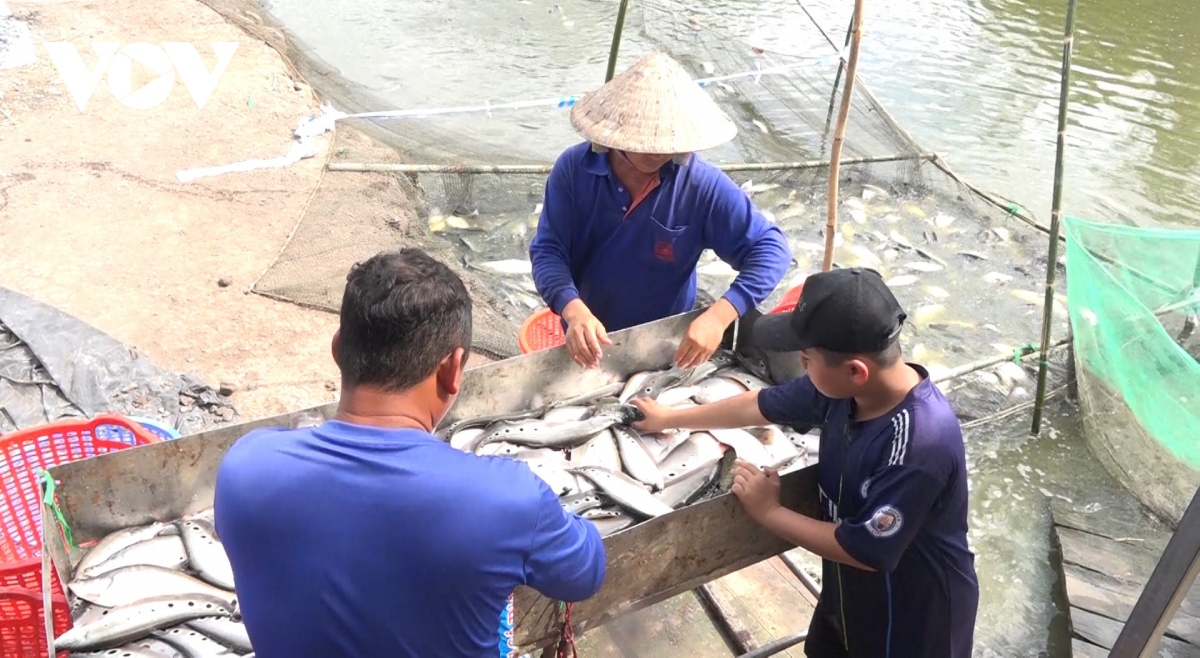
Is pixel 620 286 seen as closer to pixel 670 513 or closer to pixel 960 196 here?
pixel 670 513

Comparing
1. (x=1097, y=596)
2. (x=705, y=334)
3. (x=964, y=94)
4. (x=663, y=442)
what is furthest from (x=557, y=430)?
(x=964, y=94)

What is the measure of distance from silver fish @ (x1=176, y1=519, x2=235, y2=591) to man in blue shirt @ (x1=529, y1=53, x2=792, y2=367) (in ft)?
4.70

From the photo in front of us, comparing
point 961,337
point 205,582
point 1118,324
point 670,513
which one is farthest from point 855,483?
point 961,337

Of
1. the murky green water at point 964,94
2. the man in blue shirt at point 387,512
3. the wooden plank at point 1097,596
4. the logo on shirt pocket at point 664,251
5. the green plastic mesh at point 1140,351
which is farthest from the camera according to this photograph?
the murky green water at point 964,94

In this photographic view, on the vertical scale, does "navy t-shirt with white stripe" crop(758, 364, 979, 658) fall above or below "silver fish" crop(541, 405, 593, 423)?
above

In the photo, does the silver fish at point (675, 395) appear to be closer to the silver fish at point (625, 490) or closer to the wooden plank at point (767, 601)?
the silver fish at point (625, 490)

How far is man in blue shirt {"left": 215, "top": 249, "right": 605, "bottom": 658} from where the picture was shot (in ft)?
4.77

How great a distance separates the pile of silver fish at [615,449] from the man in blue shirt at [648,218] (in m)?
0.24

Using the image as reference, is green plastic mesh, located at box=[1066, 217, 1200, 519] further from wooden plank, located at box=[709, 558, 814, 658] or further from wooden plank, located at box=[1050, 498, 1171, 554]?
wooden plank, located at box=[709, 558, 814, 658]

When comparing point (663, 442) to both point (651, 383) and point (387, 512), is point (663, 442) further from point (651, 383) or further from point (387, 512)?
point (387, 512)

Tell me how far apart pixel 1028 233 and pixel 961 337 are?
1.86 meters

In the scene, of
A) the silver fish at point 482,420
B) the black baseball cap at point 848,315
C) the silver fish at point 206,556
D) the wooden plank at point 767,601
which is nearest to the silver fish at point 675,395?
the silver fish at point 482,420

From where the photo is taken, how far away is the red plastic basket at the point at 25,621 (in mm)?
2381

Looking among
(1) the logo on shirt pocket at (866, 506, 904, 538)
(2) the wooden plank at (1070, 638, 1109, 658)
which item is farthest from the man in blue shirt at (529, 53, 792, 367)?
(2) the wooden plank at (1070, 638, 1109, 658)
